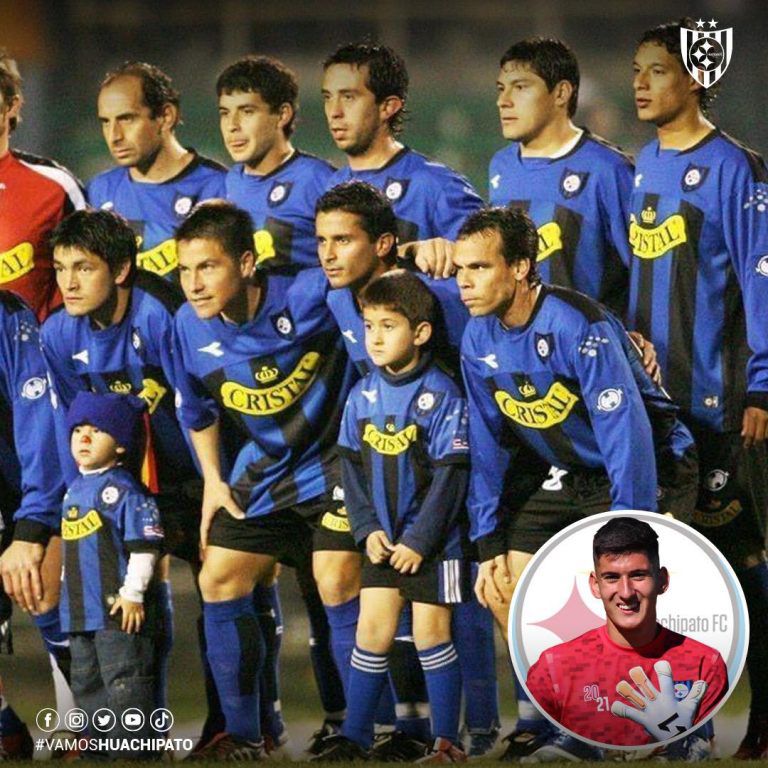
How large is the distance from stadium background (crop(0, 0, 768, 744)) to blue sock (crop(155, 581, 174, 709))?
0.03 meters

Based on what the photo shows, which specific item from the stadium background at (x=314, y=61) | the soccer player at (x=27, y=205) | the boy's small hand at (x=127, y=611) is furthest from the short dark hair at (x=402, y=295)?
the boy's small hand at (x=127, y=611)

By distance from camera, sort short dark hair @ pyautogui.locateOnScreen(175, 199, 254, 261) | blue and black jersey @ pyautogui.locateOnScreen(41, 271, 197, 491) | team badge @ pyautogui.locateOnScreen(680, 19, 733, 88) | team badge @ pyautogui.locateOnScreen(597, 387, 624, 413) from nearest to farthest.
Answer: team badge @ pyautogui.locateOnScreen(597, 387, 624, 413) → team badge @ pyautogui.locateOnScreen(680, 19, 733, 88) → short dark hair @ pyautogui.locateOnScreen(175, 199, 254, 261) → blue and black jersey @ pyautogui.locateOnScreen(41, 271, 197, 491)

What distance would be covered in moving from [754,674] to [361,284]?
5.02ft

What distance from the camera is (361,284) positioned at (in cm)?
413

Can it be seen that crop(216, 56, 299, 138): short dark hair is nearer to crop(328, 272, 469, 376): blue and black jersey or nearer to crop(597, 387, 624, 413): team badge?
crop(328, 272, 469, 376): blue and black jersey

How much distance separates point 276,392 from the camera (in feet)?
13.8

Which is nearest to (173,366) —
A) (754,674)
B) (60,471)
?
(60,471)

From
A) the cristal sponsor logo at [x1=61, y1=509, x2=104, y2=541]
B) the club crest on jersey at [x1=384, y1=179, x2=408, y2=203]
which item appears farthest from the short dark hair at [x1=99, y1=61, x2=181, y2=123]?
the cristal sponsor logo at [x1=61, y1=509, x2=104, y2=541]

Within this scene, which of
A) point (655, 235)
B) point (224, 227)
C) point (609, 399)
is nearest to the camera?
point (609, 399)

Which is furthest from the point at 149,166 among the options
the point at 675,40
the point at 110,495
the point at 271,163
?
the point at 675,40

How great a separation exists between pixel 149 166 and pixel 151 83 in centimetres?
23

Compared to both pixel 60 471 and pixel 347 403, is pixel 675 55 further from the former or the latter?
pixel 60 471

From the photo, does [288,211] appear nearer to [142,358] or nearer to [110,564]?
[142,358]

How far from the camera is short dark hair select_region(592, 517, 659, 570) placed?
13.2 ft
